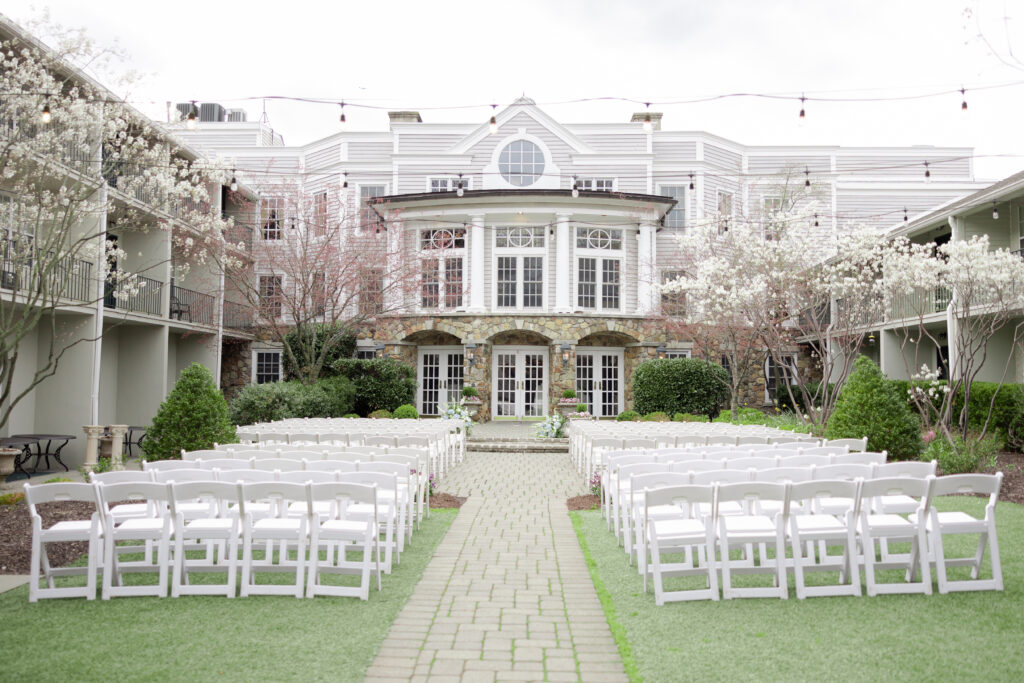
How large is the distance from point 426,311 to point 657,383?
803 centimetres

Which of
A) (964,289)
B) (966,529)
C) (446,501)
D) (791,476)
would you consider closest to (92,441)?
(446,501)

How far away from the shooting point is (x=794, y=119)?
39.8ft

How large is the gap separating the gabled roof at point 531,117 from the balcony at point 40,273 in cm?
1457

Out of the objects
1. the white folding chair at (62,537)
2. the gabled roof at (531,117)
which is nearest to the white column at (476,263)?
the gabled roof at (531,117)

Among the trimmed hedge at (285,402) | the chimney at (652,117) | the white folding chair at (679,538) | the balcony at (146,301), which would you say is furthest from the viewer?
the chimney at (652,117)

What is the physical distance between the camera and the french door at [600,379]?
27.1 metres

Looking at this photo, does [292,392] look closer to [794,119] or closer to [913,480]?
[794,119]

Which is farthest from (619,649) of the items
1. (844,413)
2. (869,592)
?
(844,413)

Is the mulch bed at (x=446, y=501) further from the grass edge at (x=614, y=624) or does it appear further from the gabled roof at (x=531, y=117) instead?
the gabled roof at (x=531, y=117)

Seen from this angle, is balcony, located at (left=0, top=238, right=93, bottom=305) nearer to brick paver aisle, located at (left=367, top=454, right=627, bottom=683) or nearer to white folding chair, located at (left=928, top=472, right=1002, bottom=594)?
brick paver aisle, located at (left=367, top=454, right=627, bottom=683)

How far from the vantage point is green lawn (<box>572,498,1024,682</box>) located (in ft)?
13.2

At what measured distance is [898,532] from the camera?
5.65 metres

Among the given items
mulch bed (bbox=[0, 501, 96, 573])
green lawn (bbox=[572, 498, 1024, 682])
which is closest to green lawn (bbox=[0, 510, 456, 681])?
mulch bed (bbox=[0, 501, 96, 573])

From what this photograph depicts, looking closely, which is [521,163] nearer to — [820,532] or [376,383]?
[376,383]
